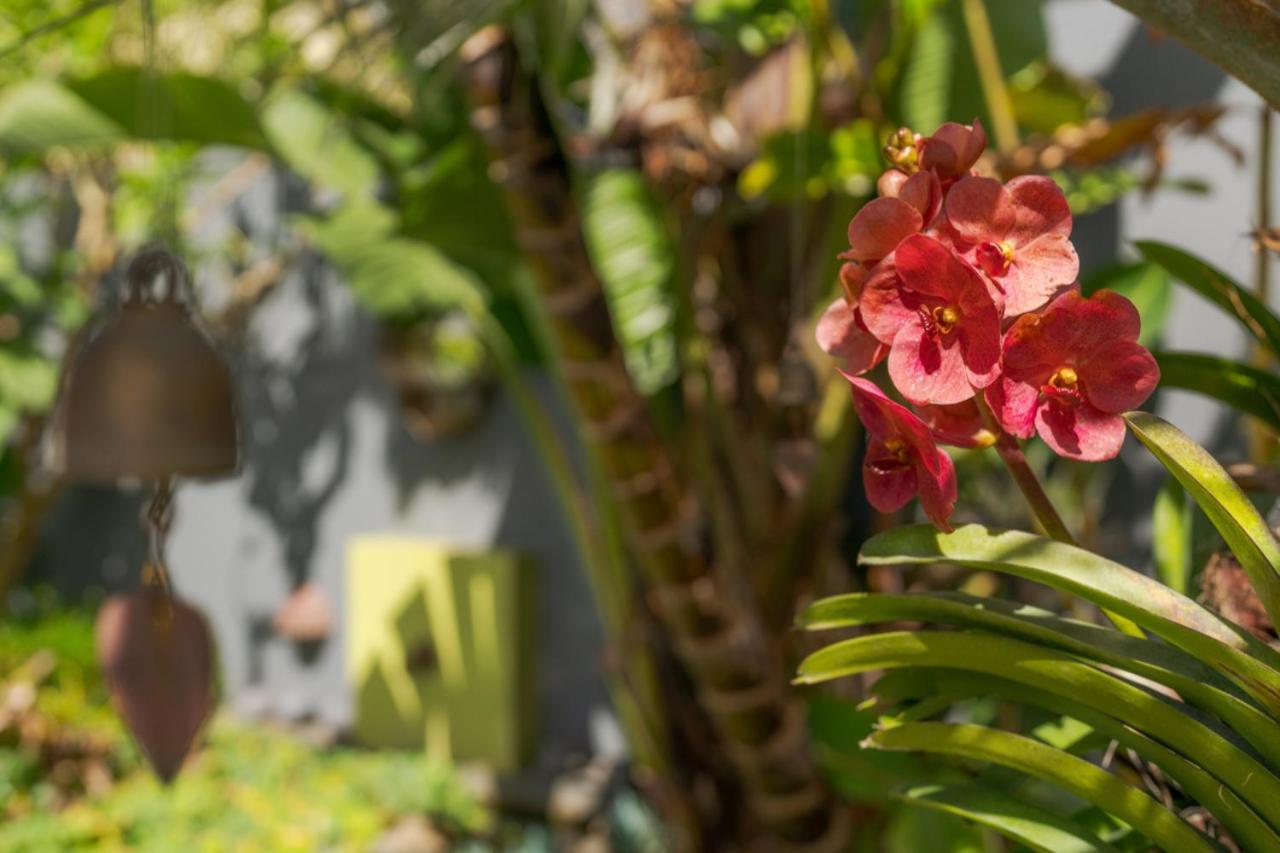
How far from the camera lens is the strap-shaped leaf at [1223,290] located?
2.41 ft

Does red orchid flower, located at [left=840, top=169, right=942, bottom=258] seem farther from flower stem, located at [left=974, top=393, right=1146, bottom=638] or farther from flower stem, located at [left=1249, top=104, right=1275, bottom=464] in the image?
flower stem, located at [left=1249, top=104, right=1275, bottom=464]

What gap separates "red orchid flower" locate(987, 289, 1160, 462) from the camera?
1.82 ft

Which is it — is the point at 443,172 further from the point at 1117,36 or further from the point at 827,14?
the point at 1117,36

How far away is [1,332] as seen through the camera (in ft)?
12.0

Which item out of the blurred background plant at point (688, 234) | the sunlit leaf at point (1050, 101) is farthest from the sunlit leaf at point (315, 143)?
the sunlit leaf at point (1050, 101)

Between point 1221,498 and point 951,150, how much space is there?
0.21 m

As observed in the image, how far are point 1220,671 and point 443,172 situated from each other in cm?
153

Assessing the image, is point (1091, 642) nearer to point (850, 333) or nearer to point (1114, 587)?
point (1114, 587)

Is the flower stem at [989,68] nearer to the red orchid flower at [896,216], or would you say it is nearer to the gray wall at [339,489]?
the gray wall at [339,489]

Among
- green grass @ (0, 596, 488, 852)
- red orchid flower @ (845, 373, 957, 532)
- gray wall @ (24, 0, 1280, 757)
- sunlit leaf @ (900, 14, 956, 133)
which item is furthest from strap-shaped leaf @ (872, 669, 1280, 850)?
green grass @ (0, 596, 488, 852)

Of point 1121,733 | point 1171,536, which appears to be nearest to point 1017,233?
point 1121,733

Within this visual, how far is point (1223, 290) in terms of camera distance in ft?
2.48

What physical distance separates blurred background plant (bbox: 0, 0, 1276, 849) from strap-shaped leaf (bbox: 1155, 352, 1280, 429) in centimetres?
45

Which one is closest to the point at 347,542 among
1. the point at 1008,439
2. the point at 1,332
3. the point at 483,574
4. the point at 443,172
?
the point at 483,574
